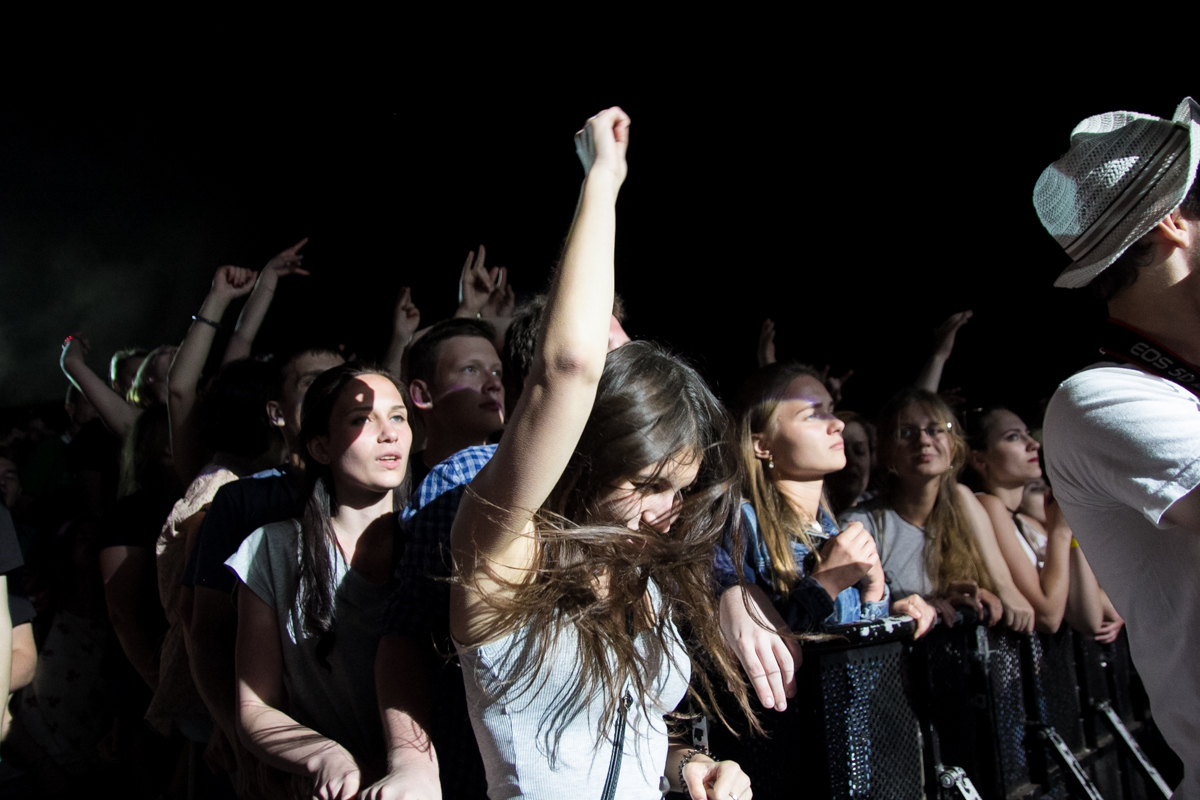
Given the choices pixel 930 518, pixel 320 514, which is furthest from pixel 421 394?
pixel 930 518

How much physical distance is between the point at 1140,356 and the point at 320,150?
3.82 metres

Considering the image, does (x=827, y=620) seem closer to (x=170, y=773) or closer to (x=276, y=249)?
(x=170, y=773)

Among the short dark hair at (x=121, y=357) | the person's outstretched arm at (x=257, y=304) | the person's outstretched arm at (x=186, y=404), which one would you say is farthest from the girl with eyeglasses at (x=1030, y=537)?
the short dark hair at (x=121, y=357)

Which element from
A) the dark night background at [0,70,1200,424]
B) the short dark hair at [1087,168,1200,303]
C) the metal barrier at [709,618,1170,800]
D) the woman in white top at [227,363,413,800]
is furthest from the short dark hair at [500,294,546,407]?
the dark night background at [0,70,1200,424]

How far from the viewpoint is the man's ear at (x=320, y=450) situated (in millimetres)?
1738

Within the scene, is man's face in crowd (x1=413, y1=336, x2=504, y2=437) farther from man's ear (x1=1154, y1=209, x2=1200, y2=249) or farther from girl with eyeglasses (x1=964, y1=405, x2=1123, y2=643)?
girl with eyeglasses (x1=964, y1=405, x2=1123, y2=643)

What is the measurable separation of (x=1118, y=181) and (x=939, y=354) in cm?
277

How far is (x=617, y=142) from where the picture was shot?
3.47ft

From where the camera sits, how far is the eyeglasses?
2915mm

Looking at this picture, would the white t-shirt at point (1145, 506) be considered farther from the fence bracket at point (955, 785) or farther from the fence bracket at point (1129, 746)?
the fence bracket at point (1129, 746)

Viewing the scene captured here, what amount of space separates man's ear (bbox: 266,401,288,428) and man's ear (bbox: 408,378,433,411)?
483mm

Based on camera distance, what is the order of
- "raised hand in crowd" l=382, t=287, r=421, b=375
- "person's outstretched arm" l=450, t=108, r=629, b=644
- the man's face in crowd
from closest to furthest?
"person's outstretched arm" l=450, t=108, r=629, b=644 → the man's face in crowd → "raised hand in crowd" l=382, t=287, r=421, b=375

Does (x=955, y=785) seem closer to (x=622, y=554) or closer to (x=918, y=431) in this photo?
(x=918, y=431)

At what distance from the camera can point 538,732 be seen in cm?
116
